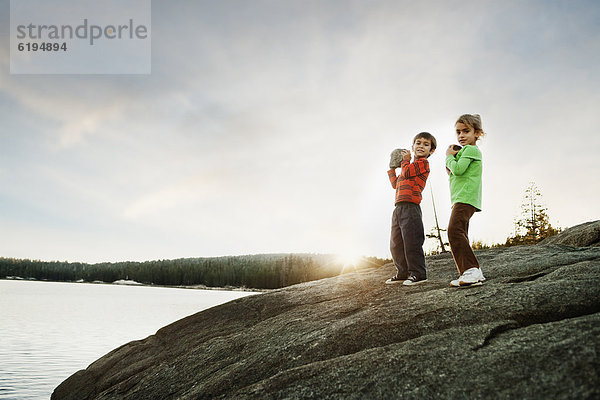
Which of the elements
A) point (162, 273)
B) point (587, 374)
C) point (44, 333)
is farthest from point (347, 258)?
point (162, 273)

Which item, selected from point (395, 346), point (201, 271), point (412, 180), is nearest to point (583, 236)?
point (412, 180)

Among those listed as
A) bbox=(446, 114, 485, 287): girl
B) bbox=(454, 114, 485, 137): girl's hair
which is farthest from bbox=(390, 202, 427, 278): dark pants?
bbox=(454, 114, 485, 137): girl's hair

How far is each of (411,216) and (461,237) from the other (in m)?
1.46

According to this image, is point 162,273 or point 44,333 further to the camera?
point 162,273

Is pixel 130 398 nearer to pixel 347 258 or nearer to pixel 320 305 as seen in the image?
pixel 320 305

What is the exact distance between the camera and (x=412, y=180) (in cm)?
757

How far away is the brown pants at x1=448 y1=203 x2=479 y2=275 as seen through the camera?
5.92m

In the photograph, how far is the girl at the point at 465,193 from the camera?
233 inches

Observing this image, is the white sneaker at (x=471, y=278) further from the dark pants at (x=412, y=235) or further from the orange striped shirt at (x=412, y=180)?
the orange striped shirt at (x=412, y=180)

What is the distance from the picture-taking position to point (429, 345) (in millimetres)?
4004

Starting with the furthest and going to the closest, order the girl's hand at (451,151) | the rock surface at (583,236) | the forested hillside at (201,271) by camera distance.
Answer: the forested hillside at (201,271) → the rock surface at (583,236) → the girl's hand at (451,151)

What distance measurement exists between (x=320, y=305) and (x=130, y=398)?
3386mm

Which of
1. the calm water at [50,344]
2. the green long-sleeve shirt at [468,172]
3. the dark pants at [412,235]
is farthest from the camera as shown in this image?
the calm water at [50,344]

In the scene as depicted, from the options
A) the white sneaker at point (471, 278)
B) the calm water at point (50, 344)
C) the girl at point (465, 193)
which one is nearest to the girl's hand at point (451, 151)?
the girl at point (465, 193)
